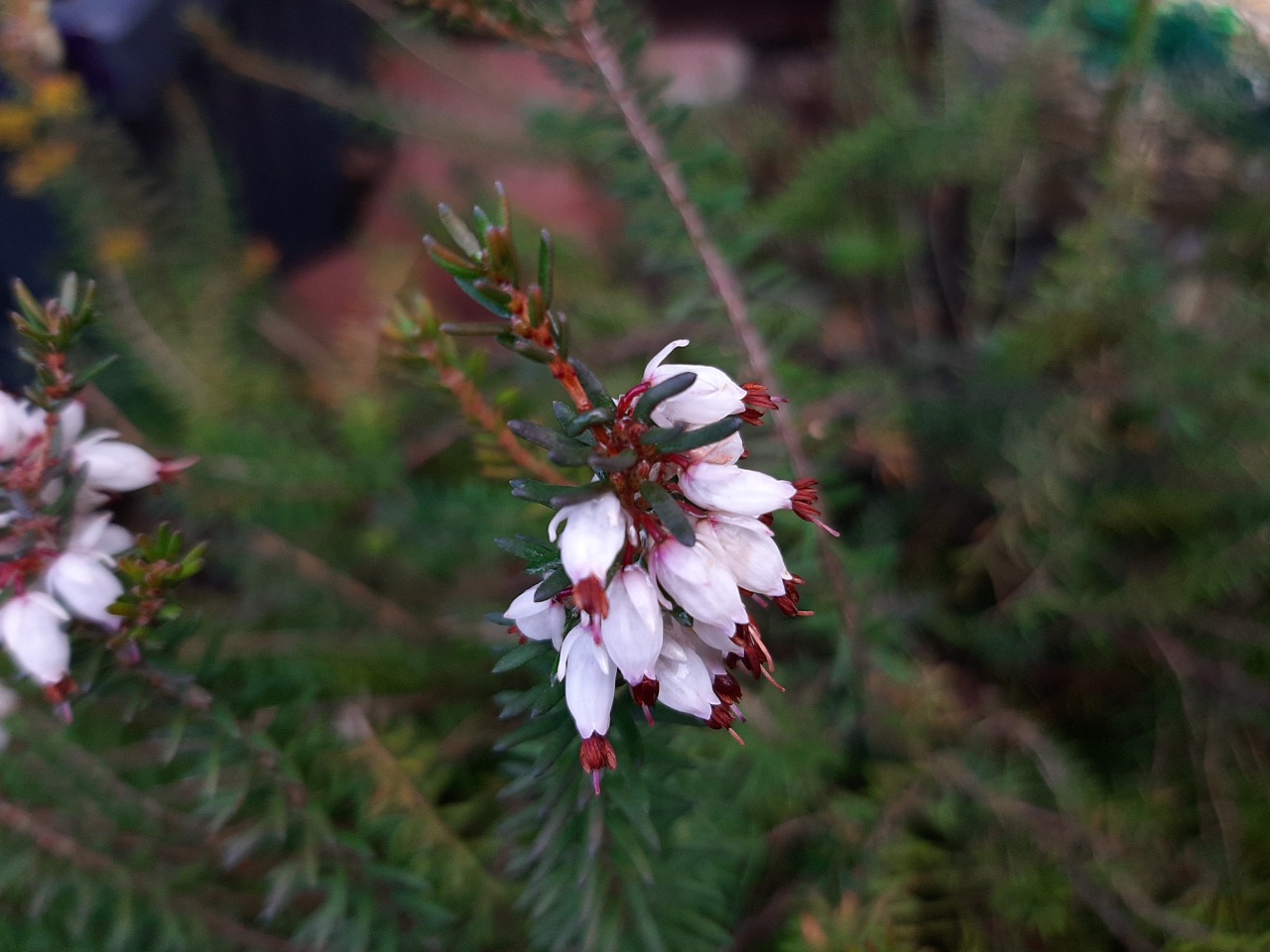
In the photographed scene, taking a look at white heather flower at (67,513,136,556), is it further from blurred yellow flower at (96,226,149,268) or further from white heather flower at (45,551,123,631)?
blurred yellow flower at (96,226,149,268)

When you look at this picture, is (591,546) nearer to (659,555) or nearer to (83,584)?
(659,555)

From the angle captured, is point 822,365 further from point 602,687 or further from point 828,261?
point 602,687

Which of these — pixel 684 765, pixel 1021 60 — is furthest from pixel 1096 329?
pixel 684 765

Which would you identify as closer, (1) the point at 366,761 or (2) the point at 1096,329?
(1) the point at 366,761

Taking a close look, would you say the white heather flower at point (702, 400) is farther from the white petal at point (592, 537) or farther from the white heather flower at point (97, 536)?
the white heather flower at point (97, 536)

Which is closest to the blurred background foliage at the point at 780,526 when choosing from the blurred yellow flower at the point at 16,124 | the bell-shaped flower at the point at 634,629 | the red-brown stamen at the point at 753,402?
the blurred yellow flower at the point at 16,124

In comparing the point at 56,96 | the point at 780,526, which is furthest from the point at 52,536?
the point at 56,96
